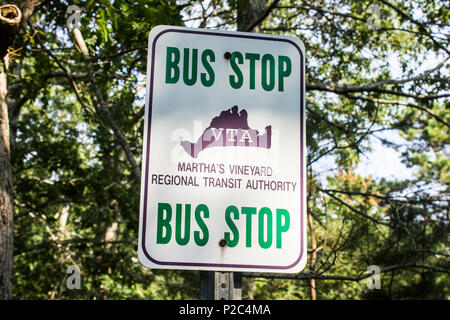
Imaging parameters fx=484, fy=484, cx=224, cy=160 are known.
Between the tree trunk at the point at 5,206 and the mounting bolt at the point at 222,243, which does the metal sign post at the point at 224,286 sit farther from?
the tree trunk at the point at 5,206

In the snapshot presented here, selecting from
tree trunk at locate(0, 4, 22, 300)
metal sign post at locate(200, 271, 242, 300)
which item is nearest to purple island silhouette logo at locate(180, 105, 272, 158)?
metal sign post at locate(200, 271, 242, 300)

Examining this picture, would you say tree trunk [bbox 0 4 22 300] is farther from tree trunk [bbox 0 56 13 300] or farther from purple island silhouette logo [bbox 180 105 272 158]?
purple island silhouette logo [bbox 180 105 272 158]

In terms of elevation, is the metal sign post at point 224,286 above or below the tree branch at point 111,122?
below

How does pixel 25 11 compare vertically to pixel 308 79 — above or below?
below

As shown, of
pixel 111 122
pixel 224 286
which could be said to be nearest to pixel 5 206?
pixel 111 122

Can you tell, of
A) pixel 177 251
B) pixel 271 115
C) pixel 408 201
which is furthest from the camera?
pixel 408 201

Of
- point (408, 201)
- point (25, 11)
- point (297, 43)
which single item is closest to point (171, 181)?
point (297, 43)

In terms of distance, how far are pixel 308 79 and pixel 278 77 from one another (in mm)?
5926

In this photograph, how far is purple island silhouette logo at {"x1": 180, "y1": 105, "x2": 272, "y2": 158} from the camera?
4.78ft

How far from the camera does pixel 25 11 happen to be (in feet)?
9.99

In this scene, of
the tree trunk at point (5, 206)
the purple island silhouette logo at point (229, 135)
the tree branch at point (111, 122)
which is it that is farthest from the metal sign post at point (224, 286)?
the tree trunk at point (5, 206)

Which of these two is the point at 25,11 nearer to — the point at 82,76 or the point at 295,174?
the point at 295,174

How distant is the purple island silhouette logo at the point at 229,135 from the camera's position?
Result: 146cm

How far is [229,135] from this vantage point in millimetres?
1468
